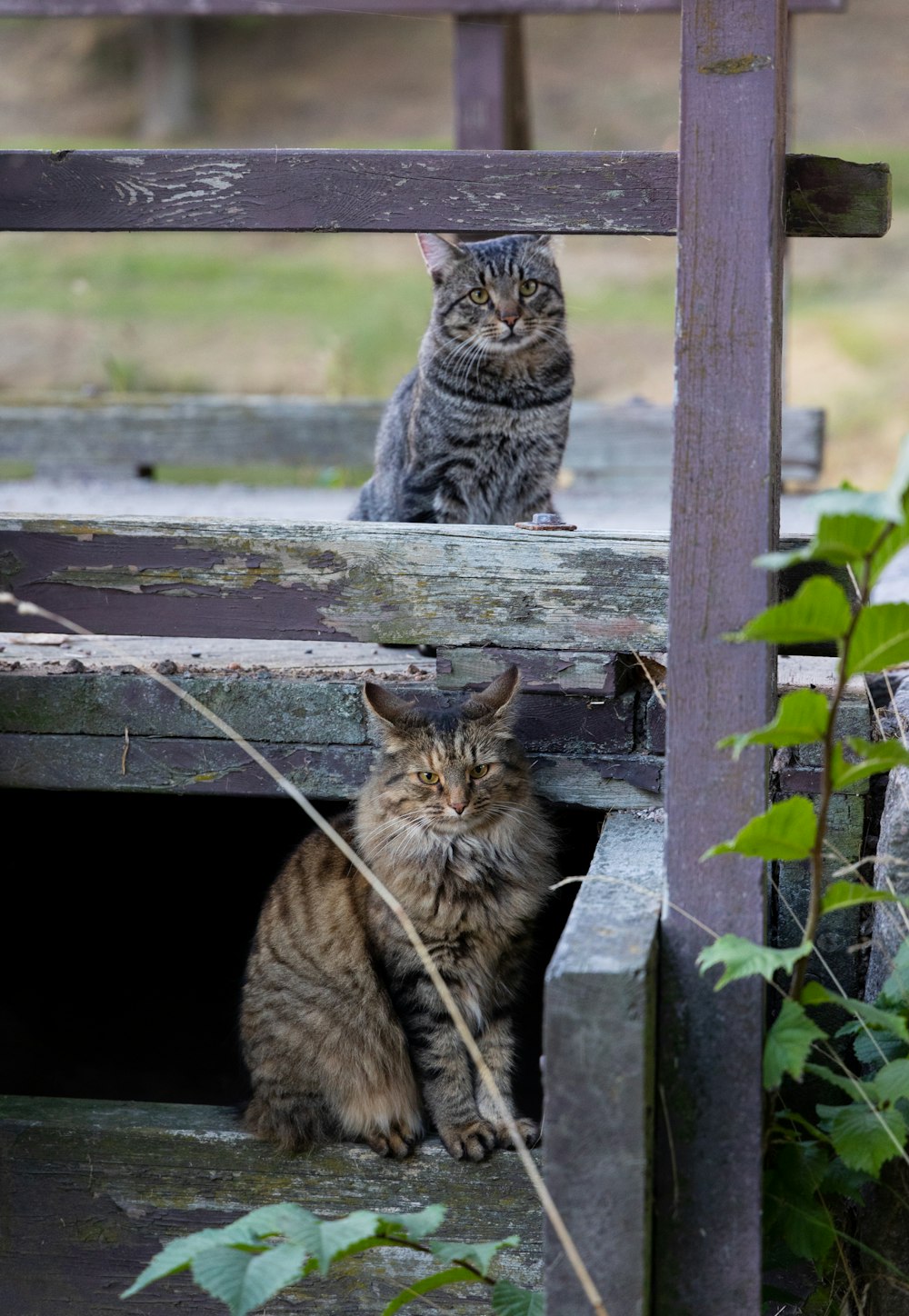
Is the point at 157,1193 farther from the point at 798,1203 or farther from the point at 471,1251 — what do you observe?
the point at 798,1203

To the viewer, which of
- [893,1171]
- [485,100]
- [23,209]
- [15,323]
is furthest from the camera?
[15,323]

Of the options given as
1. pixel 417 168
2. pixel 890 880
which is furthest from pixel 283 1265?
pixel 417 168

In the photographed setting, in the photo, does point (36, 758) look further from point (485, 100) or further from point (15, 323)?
point (15, 323)

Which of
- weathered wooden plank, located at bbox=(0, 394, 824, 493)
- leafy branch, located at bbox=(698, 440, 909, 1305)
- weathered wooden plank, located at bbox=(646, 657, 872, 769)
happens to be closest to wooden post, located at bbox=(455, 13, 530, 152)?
weathered wooden plank, located at bbox=(0, 394, 824, 493)

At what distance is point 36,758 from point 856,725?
166cm

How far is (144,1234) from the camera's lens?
9.05 feet

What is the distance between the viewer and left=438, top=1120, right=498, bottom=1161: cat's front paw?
2.66m

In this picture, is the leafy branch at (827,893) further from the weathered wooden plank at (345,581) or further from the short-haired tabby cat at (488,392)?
the short-haired tabby cat at (488,392)

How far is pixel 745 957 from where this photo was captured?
5.70 ft

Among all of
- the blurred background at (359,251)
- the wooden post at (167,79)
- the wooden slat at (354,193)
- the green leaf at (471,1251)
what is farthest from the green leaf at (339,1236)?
the wooden post at (167,79)

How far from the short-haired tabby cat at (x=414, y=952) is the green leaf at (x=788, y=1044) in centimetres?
93

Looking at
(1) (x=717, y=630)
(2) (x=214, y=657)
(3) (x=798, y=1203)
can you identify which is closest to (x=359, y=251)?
(2) (x=214, y=657)

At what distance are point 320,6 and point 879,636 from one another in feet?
12.7

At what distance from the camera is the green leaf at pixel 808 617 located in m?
1.55
